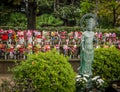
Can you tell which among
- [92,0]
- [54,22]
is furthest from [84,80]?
[54,22]

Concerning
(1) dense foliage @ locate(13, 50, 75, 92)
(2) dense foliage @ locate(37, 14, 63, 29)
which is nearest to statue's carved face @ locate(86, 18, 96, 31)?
(1) dense foliage @ locate(13, 50, 75, 92)

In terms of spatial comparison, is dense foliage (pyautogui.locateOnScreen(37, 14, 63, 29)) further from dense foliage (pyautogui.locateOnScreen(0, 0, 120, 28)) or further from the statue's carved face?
the statue's carved face

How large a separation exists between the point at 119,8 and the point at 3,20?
11.6 meters

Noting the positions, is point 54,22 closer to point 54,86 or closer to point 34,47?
point 34,47

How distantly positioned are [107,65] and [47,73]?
3.24 m

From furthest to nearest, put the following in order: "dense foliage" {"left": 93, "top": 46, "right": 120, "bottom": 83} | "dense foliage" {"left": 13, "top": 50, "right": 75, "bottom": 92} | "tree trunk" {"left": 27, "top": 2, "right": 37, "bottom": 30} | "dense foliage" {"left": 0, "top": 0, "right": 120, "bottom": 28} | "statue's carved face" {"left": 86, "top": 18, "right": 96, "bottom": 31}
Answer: "dense foliage" {"left": 0, "top": 0, "right": 120, "bottom": 28}
"tree trunk" {"left": 27, "top": 2, "right": 37, "bottom": 30}
"dense foliage" {"left": 93, "top": 46, "right": 120, "bottom": 83}
"statue's carved face" {"left": 86, "top": 18, "right": 96, "bottom": 31}
"dense foliage" {"left": 13, "top": 50, "right": 75, "bottom": 92}

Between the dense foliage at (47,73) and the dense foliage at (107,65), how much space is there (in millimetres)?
2243

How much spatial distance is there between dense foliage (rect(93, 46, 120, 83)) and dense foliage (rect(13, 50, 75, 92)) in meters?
2.24

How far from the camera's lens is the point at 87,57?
41.6 feet

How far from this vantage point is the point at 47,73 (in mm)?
10484

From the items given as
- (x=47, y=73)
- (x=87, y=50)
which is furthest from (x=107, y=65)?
(x=47, y=73)

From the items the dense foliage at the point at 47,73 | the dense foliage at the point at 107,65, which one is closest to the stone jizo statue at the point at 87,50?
the dense foliage at the point at 107,65

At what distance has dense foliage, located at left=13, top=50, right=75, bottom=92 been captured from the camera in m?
10.3

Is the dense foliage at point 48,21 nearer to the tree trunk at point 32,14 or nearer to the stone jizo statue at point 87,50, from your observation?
the tree trunk at point 32,14
